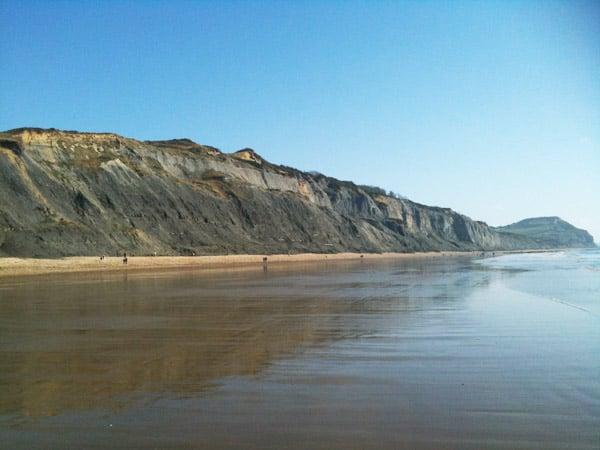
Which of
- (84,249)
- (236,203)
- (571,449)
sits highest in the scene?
(236,203)

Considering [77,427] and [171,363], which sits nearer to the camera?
[77,427]

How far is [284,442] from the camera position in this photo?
18.1 feet

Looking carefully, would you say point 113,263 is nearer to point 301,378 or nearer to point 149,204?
point 149,204

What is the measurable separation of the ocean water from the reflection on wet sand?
0.05 m

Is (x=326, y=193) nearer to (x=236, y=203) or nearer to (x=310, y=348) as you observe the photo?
(x=236, y=203)

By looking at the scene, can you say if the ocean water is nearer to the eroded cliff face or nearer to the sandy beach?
the sandy beach

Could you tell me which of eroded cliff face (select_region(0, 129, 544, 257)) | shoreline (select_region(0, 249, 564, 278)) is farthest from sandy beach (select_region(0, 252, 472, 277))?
eroded cliff face (select_region(0, 129, 544, 257))

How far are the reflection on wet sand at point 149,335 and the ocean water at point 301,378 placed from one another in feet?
0.15

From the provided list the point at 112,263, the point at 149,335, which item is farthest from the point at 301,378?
the point at 112,263

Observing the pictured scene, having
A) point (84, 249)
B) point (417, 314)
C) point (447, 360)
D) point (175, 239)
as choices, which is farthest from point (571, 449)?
point (175, 239)

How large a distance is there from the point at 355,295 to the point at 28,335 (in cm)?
1354

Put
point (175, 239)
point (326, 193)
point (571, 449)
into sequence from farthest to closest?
point (326, 193) → point (175, 239) → point (571, 449)

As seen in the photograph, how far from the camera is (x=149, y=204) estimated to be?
60.4 m

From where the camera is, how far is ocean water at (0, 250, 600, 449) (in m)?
5.78
